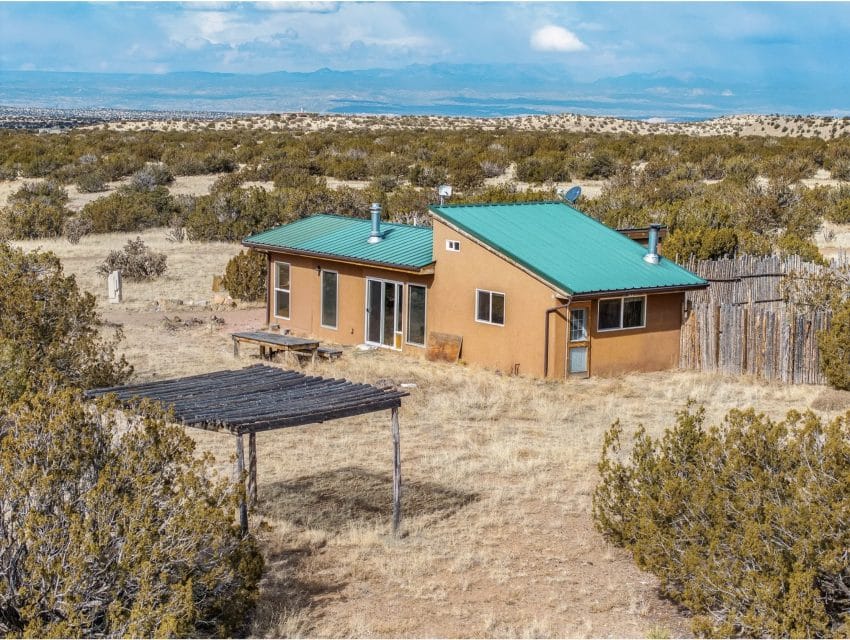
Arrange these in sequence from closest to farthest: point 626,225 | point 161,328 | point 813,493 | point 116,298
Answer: point 813,493, point 161,328, point 116,298, point 626,225

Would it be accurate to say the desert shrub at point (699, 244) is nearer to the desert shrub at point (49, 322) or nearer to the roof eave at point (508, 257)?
the roof eave at point (508, 257)

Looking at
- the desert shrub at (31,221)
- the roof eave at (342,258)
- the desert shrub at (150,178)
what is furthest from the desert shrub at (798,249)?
the desert shrub at (150,178)

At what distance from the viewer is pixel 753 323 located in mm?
19062

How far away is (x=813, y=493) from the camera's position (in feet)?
26.6

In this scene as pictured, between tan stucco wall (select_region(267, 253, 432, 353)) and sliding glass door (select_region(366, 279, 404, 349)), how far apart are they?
13 centimetres

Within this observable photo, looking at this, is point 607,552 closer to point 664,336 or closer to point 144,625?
point 144,625

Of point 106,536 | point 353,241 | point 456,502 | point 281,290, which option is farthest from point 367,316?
point 106,536

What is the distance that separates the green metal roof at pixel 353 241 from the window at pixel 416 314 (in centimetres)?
66

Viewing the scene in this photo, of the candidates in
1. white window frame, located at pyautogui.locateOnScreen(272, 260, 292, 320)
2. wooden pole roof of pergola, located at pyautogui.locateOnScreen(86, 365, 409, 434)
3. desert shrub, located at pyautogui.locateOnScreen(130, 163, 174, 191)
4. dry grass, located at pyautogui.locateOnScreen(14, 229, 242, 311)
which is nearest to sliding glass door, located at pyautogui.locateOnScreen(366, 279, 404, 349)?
white window frame, located at pyautogui.locateOnScreen(272, 260, 292, 320)

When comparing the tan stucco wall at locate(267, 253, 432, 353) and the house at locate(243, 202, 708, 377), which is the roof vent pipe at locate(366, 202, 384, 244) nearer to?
the house at locate(243, 202, 708, 377)

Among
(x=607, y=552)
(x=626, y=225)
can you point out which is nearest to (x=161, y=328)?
(x=626, y=225)

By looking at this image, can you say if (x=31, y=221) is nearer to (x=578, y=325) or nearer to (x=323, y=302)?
(x=323, y=302)

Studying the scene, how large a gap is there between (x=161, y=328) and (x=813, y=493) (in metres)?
17.5

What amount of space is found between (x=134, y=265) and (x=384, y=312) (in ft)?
33.1
